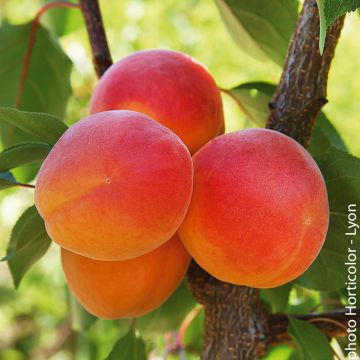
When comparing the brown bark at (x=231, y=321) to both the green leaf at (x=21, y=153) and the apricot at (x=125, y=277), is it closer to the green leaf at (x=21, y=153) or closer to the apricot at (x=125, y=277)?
the apricot at (x=125, y=277)

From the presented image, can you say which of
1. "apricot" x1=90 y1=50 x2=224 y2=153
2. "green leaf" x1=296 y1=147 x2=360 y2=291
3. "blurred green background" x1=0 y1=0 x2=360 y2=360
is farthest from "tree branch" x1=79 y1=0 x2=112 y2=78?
"blurred green background" x1=0 y1=0 x2=360 y2=360

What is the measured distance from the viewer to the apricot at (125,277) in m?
0.73

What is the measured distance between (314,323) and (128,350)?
0.27m

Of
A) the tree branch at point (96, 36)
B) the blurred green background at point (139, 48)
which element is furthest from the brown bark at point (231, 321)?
the blurred green background at point (139, 48)

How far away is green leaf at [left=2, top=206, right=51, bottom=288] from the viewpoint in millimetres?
740

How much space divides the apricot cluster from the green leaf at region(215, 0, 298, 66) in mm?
294

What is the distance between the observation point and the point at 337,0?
1.79 feet

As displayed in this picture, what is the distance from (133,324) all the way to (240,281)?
0.99 feet

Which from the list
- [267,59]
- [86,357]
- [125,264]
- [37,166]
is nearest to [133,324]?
[125,264]

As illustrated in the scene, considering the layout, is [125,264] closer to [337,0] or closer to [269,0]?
[337,0]

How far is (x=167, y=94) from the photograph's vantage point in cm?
75

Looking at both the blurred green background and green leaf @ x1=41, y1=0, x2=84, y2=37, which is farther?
the blurred green background

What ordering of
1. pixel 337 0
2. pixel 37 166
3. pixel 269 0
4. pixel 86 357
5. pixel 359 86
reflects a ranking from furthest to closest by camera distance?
pixel 359 86 → pixel 86 357 → pixel 37 166 → pixel 269 0 → pixel 337 0

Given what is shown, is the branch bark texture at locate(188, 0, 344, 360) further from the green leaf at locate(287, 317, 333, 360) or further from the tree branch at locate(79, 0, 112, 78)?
the tree branch at locate(79, 0, 112, 78)
